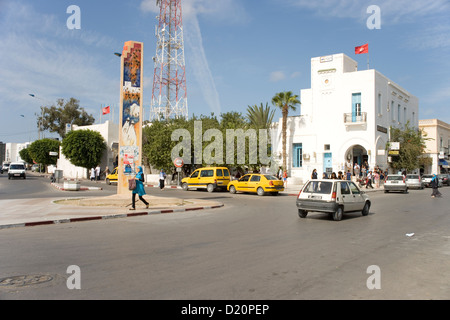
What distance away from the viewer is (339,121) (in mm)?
38500

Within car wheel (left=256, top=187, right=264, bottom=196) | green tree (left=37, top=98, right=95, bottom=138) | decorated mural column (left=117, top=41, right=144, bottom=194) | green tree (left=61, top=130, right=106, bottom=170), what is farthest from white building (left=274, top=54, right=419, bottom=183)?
green tree (left=37, top=98, right=95, bottom=138)

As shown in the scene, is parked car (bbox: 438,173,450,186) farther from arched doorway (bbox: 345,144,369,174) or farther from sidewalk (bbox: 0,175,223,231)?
sidewalk (bbox: 0,175,223,231)

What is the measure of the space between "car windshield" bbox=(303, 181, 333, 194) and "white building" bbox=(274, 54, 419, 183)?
81.5 ft

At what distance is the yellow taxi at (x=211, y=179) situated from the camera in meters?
28.3

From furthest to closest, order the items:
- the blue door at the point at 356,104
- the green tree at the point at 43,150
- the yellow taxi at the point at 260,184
A: 1. the green tree at the point at 43,150
2. the blue door at the point at 356,104
3. the yellow taxi at the point at 260,184

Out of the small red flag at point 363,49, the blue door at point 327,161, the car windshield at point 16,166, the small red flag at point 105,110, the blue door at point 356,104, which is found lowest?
the car windshield at point 16,166

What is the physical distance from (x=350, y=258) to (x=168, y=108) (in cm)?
3916

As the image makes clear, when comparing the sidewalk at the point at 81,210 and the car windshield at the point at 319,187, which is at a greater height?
the car windshield at the point at 319,187

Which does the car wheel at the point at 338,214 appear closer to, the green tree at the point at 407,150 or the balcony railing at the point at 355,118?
the balcony railing at the point at 355,118

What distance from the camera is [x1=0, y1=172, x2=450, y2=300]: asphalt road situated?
5.02m

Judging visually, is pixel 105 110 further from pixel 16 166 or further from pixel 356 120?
pixel 356 120

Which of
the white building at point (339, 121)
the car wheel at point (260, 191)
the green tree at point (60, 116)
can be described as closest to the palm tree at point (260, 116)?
the white building at point (339, 121)

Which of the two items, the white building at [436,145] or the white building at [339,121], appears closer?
the white building at [339,121]

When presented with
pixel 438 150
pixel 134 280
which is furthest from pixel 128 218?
pixel 438 150
